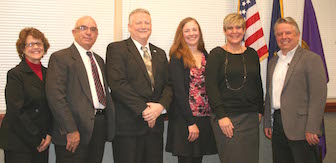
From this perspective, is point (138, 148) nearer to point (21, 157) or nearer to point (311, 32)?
point (21, 157)

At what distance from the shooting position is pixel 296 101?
2385 mm

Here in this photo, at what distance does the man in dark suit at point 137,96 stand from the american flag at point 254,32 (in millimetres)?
1563

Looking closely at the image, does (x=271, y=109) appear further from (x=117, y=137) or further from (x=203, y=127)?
(x=117, y=137)

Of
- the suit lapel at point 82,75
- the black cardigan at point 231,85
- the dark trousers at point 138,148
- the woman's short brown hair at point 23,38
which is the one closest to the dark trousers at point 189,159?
the dark trousers at point 138,148

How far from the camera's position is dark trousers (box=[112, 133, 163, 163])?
2289 millimetres

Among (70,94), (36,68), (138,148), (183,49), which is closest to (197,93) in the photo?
(183,49)

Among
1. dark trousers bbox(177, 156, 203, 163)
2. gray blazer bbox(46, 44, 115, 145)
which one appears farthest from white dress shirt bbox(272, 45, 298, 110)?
gray blazer bbox(46, 44, 115, 145)

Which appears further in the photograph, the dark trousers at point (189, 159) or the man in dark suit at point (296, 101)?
the dark trousers at point (189, 159)

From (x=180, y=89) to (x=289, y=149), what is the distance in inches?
44.9

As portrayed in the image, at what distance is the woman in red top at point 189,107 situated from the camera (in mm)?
2430

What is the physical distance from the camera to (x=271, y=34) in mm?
3637

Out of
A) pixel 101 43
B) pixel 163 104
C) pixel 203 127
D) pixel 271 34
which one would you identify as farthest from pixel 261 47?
pixel 101 43

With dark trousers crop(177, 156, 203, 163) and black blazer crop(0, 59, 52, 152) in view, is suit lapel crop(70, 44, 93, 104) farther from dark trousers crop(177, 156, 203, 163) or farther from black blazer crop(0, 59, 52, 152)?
dark trousers crop(177, 156, 203, 163)

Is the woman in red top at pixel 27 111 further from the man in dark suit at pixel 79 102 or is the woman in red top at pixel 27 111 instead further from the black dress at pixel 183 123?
the black dress at pixel 183 123
